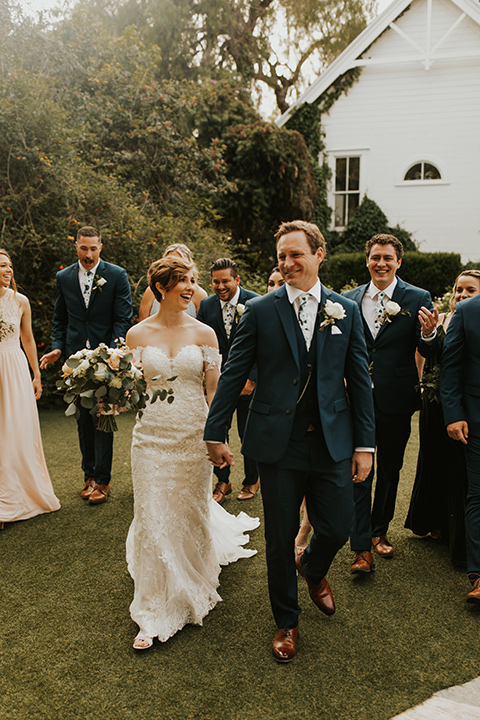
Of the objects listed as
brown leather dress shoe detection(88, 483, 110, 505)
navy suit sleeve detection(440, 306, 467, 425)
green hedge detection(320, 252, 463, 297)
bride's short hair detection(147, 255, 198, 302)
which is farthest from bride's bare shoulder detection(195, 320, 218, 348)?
green hedge detection(320, 252, 463, 297)

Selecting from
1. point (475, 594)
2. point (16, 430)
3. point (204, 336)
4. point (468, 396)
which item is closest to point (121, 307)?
point (16, 430)

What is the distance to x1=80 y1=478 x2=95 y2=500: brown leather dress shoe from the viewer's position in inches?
226

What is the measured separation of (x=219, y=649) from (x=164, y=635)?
0.34 meters

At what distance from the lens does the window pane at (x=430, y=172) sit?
16.0 metres

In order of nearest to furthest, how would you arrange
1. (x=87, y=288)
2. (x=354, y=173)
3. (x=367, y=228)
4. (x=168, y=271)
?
(x=168, y=271) < (x=87, y=288) < (x=367, y=228) < (x=354, y=173)

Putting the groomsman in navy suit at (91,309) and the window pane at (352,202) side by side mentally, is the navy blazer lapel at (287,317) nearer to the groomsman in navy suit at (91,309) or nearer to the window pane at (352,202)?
the groomsman in navy suit at (91,309)

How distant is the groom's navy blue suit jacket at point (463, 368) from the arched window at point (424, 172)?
44.3 ft

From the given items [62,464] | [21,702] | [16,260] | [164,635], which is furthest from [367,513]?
[16,260]

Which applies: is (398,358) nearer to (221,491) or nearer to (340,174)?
(221,491)

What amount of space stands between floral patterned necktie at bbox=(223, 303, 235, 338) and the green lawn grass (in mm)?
2004

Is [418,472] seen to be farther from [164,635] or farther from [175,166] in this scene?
[175,166]

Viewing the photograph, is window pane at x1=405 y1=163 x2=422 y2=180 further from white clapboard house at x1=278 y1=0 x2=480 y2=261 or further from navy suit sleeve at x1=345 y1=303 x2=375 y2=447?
navy suit sleeve at x1=345 y1=303 x2=375 y2=447

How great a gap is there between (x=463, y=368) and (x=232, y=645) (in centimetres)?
231

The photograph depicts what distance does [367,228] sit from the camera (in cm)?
1647
